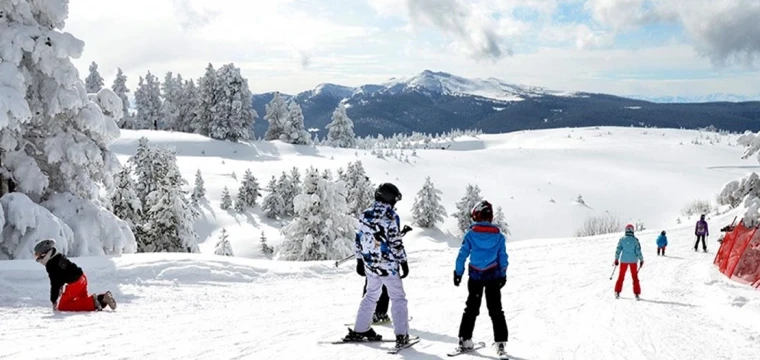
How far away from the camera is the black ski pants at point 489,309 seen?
6.20 metres

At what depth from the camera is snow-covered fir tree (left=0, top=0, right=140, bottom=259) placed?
39.2 feet

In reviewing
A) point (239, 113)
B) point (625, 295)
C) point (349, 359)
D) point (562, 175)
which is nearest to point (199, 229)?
point (239, 113)

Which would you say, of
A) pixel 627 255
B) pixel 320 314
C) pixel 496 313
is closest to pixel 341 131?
pixel 627 255

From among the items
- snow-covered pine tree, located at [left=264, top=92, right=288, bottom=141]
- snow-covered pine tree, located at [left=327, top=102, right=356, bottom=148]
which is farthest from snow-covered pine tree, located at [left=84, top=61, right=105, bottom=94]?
snow-covered pine tree, located at [left=327, top=102, right=356, bottom=148]

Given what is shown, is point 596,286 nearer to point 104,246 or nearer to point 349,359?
point 349,359

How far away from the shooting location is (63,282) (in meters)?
8.20

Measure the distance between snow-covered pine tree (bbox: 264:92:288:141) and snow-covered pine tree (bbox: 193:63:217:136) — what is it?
8.46 m

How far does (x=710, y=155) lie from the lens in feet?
285

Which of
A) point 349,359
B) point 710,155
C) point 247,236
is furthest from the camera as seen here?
point 710,155

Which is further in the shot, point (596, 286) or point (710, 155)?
point (710, 155)

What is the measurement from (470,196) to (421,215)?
18.3 feet

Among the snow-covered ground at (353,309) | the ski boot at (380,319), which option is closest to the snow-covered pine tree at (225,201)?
the snow-covered ground at (353,309)

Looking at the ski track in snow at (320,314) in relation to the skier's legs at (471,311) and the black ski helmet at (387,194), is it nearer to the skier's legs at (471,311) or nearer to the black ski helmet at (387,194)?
the skier's legs at (471,311)

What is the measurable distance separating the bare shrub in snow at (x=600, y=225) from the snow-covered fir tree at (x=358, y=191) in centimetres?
1930
